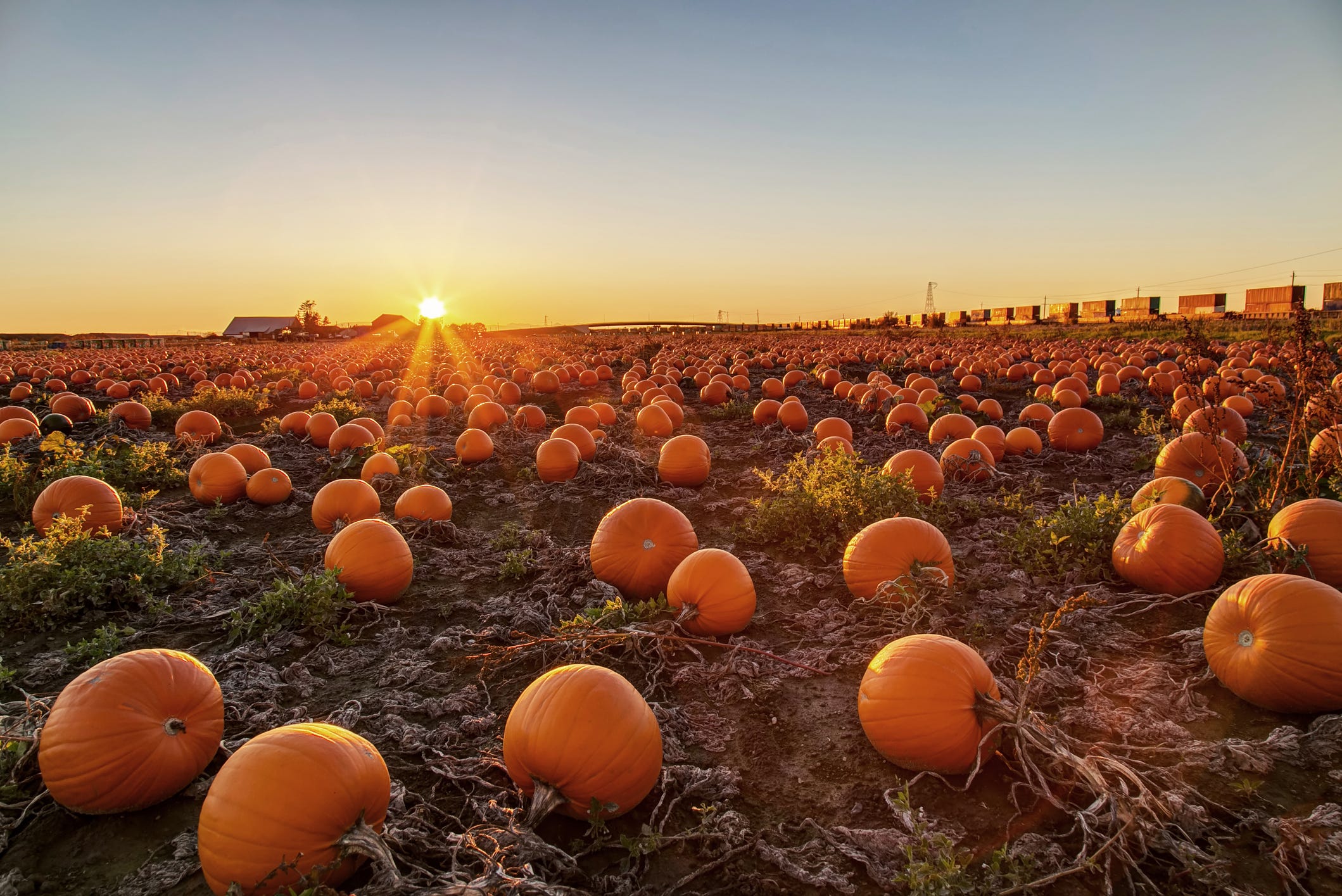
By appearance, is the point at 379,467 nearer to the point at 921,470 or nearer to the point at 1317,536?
the point at 921,470

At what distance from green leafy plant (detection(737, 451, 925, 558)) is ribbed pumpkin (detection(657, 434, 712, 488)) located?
73.7 inches

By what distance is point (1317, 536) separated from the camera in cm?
488

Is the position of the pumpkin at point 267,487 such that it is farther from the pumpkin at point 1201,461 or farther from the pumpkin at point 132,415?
the pumpkin at point 1201,461

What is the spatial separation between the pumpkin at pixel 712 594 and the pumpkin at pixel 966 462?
4657 mm

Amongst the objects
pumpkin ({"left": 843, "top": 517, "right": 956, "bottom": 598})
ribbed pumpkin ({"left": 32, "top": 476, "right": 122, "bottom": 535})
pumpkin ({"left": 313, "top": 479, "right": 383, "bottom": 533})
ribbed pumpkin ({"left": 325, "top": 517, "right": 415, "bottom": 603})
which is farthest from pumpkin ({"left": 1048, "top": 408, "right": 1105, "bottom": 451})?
ribbed pumpkin ({"left": 32, "top": 476, "right": 122, "bottom": 535})

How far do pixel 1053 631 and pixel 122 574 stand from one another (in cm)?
721

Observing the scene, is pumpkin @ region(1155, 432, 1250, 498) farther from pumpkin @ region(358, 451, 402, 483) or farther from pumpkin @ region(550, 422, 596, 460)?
pumpkin @ region(358, 451, 402, 483)

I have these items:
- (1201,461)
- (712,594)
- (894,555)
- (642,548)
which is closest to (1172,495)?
(1201,461)

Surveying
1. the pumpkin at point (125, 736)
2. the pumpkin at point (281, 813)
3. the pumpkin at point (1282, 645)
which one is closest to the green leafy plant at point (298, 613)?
the pumpkin at point (125, 736)

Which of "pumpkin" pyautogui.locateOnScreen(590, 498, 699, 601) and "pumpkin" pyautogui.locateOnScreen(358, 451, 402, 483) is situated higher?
"pumpkin" pyautogui.locateOnScreen(358, 451, 402, 483)

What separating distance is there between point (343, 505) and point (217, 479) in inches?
95.7

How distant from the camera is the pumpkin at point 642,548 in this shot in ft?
17.8

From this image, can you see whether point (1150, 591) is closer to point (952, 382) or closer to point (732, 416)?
point (732, 416)

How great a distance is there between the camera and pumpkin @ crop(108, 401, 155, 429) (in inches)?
511
